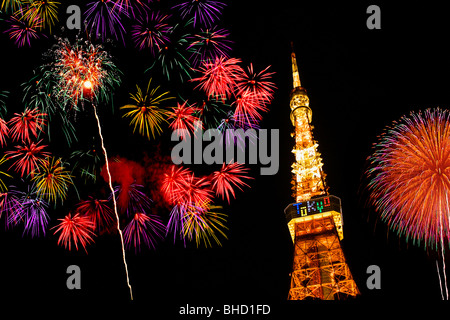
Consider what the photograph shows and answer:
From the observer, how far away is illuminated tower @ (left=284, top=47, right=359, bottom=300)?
44406 mm

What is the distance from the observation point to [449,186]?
680 inches

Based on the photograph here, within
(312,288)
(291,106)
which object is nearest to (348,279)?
(312,288)

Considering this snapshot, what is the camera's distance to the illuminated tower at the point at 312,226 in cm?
4441

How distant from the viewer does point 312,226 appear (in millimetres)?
49906

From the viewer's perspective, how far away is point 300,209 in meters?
51.1

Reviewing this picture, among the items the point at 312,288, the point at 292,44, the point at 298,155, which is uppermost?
the point at 292,44
